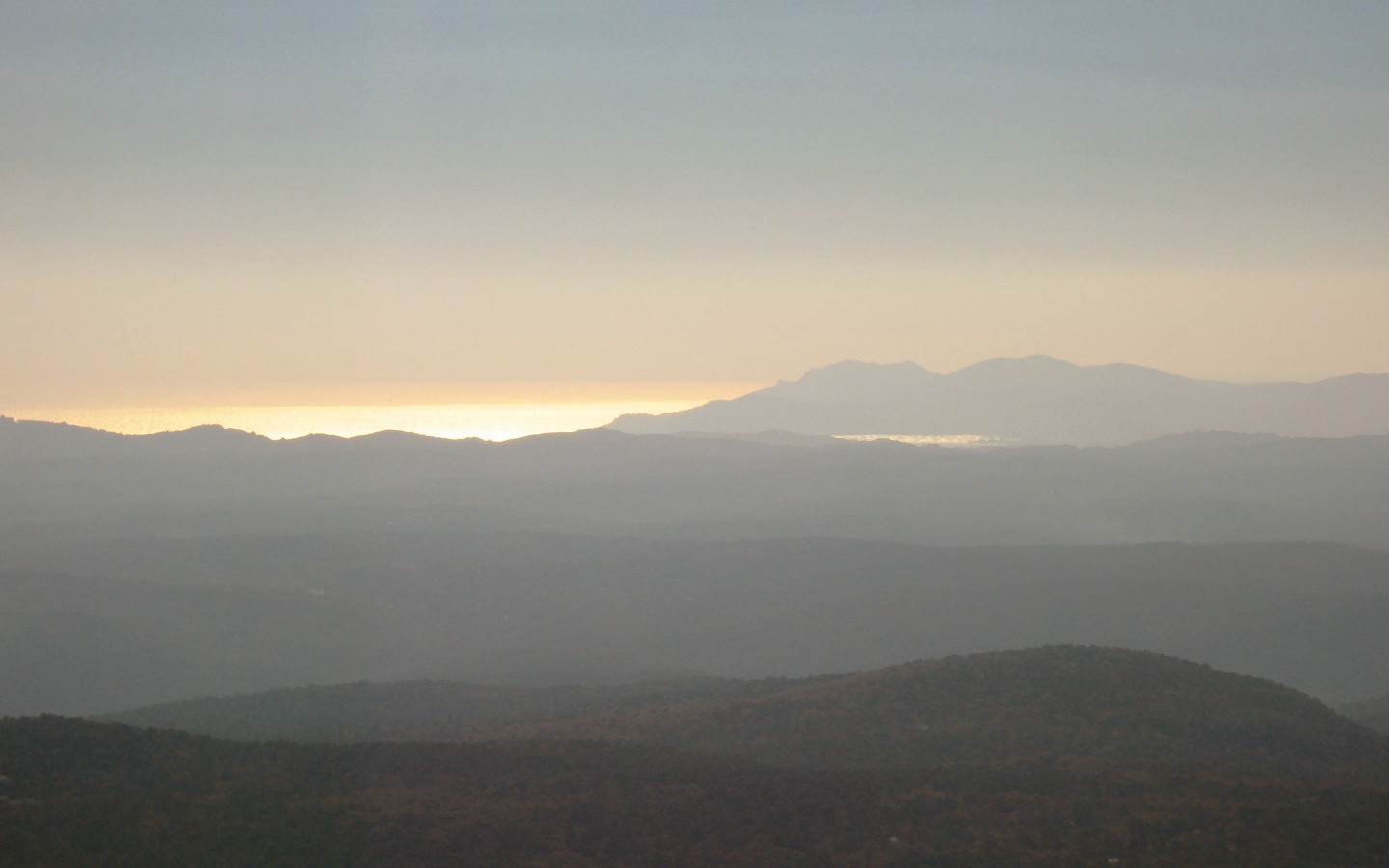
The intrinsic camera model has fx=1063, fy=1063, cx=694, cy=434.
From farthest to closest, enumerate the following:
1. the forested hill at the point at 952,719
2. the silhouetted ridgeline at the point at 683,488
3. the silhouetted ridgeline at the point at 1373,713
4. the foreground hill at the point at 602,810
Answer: the silhouetted ridgeline at the point at 683,488 → the silhouetted ridgeline at the point at 1373,713 → the forested hill at the point at 952,719 → the foreground hill at the point at 602,810

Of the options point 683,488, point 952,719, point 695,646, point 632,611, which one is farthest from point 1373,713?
point 683,488

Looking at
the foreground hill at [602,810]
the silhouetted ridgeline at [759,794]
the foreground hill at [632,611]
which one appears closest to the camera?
the foreground hill at [602,810]

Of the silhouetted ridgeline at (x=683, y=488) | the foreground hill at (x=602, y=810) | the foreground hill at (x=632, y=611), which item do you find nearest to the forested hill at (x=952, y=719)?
the foreground hill at (x=602, y=810)

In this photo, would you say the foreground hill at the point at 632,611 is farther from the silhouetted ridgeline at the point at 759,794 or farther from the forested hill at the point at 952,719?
the silhouetted ridgeline at the point at 759,794

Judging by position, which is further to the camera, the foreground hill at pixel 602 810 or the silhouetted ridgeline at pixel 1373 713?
the silhouetted ridgeline at pixel 1373 713

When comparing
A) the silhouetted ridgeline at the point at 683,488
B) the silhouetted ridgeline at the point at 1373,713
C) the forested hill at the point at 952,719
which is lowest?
the silhouetted ridgeline at the point at 1373,713

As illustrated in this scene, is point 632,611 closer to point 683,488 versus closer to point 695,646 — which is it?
point 695,646

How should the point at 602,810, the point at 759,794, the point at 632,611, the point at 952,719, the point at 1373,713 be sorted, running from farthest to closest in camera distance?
1. the point at 632,611
2. the point at 1373,713
3. the point at 952,719
4. the point at 759,794
5. the point at 602,810

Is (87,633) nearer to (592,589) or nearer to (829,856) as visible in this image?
(592,589)
